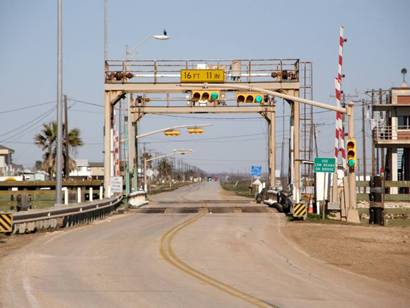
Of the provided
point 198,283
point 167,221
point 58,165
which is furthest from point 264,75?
point 198,283

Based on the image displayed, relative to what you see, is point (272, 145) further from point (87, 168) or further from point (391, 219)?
point (87, 168)

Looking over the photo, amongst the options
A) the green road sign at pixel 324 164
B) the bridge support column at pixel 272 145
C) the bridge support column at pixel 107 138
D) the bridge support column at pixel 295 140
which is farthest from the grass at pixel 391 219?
the bridge support column at pixel 272 145

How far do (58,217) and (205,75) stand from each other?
14610 millimetres

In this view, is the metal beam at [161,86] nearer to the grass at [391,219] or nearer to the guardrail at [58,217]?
the guardrail at [58,217]

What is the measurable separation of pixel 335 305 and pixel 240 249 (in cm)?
915

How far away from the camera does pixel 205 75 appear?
40.6 metres

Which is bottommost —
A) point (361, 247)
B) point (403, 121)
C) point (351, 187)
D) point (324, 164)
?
point (361, 247)

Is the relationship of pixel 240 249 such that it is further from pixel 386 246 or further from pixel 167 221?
pixel 167 221

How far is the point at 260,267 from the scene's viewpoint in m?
16.4

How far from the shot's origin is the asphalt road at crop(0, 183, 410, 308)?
38.4 feet

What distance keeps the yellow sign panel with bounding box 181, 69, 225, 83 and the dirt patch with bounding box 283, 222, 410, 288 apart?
1213cm

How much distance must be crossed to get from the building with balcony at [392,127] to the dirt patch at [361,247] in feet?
99.1

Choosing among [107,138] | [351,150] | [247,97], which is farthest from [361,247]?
[107,138]

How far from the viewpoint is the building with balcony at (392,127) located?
59062 mm
